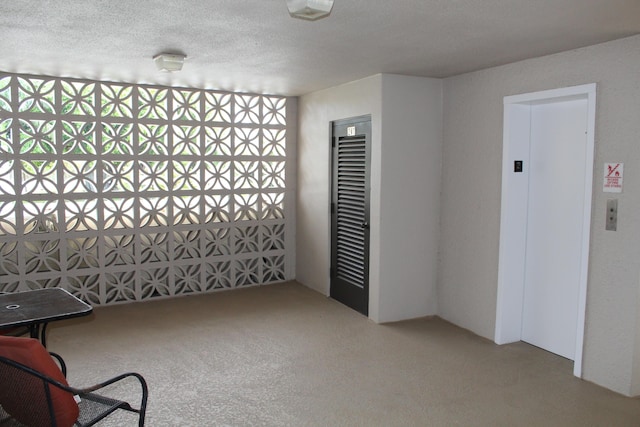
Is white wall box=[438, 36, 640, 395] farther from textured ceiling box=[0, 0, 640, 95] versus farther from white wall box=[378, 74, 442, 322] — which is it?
textured ceiling box=[0, 0, 640, 95]

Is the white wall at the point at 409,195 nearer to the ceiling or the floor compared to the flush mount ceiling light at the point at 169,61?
nearer to the floor

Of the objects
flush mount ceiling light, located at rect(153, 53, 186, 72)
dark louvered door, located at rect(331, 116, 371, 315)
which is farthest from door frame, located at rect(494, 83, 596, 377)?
flush mount ceiling light, located at rect(153, 53, 186, 72)

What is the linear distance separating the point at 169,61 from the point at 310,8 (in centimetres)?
211

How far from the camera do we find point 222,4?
2.95 metres

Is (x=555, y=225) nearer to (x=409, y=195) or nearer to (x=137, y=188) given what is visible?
(x=409, y=195)

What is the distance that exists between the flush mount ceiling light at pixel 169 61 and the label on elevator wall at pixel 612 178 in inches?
131

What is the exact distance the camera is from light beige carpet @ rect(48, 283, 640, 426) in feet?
11.3

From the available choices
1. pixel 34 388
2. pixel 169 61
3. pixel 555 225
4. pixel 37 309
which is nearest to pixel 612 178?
pixel 555 225

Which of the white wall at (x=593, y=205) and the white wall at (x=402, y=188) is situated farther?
the white wall at (x=402, y=188)

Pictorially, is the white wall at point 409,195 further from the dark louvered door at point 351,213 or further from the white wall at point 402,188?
the dark louvered door at point 351,213

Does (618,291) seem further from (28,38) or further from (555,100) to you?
(28,38)

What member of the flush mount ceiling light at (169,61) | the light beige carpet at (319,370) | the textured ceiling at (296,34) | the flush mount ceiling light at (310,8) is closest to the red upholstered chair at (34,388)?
the light beige carpet at (319,370)

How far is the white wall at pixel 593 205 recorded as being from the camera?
143 inches

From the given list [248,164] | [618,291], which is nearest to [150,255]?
[248,164]
